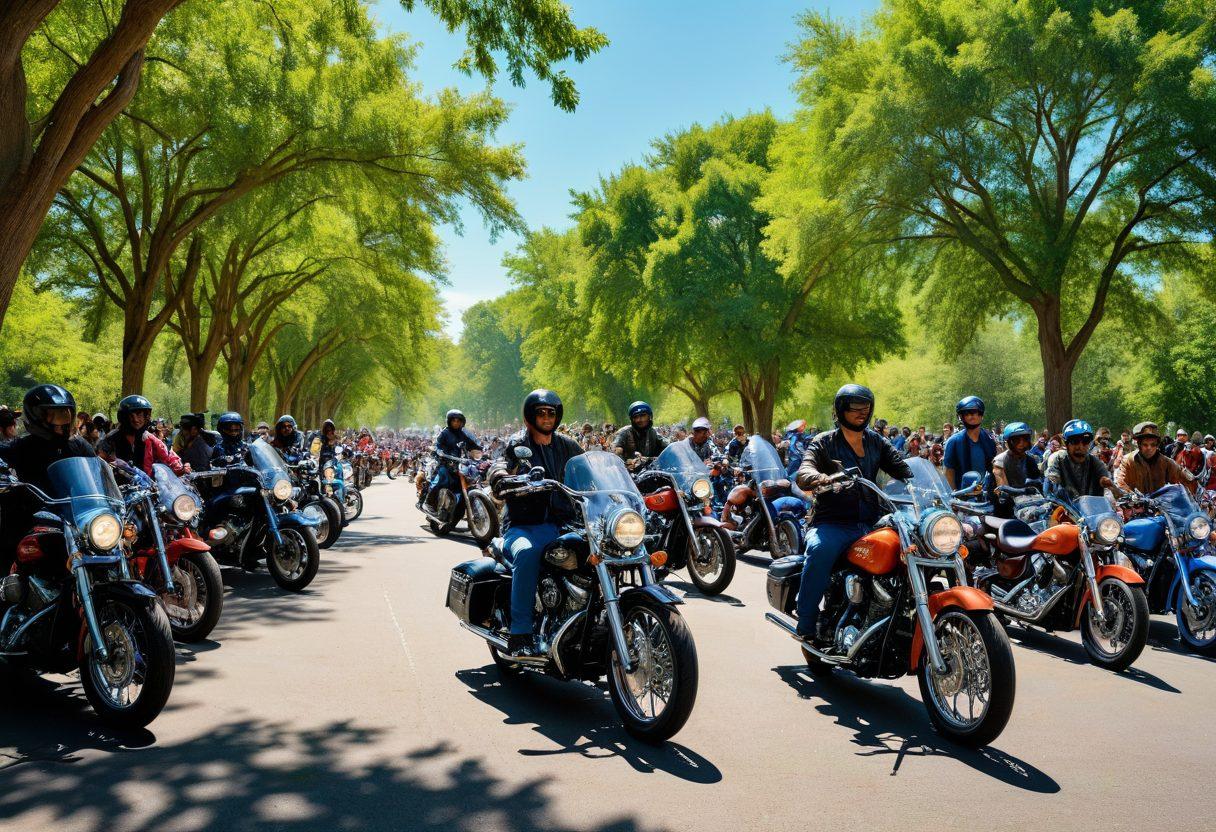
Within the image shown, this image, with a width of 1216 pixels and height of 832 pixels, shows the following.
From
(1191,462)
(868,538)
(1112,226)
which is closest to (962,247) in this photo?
(1112,226)

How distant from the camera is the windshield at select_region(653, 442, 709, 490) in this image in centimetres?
1005

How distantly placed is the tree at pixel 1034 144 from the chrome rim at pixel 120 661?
2003cm

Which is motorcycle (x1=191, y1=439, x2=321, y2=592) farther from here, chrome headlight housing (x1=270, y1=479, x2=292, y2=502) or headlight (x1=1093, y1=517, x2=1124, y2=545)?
headlight (x1=1093, y1=517, x2=1124, y2=545)

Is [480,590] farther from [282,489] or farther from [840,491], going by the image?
[282,489]

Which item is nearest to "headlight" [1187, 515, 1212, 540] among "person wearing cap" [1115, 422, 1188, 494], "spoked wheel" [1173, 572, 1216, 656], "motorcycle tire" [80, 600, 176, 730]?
"spoked wheel" [1173, 572, 1216, 656]

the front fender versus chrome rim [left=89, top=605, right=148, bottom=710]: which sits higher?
the front fender

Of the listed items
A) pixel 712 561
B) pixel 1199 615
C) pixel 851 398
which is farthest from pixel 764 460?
pixel 1199 615

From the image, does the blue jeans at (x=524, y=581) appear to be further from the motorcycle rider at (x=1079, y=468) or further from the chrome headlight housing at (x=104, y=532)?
the motorcycle rider at (x=1079, y=468)

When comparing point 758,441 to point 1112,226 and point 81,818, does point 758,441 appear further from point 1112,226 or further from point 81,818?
point 1112,226

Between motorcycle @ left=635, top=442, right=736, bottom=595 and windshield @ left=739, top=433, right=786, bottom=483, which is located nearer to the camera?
windshield @ left=739, top=433, right=786, bottom=483

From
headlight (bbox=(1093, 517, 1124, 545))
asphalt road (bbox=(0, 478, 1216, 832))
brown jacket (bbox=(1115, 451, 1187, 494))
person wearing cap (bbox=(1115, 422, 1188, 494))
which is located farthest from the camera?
brown jacket (bbox=(1115, 451, 1187, 494))

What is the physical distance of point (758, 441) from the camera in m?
9.72

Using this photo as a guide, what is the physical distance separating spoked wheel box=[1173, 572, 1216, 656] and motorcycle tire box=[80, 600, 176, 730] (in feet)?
23.3

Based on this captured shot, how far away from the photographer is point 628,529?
533cm
